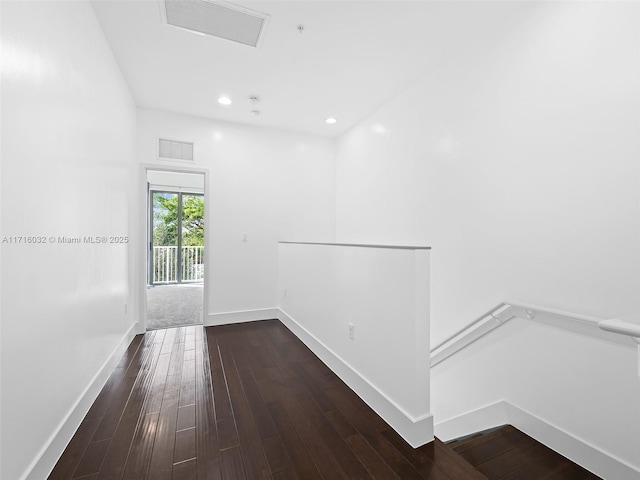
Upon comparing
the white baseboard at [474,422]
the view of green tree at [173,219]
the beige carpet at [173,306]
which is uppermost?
the view of green tree at [173,219]

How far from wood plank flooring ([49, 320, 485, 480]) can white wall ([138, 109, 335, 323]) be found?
4.61ft

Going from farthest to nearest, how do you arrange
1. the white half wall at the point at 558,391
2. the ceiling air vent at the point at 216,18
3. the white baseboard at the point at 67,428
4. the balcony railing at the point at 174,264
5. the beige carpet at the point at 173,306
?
1. the balcony railing at the point at 174,264
2. the beige carpet at the point at 173,306
3. the ceiling air vent at the point at 216,18
4. the white half wall at the point at 558,391
5. the white baseboard at the point at 67,428

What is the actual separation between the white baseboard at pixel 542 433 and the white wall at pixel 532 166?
2.09 feet

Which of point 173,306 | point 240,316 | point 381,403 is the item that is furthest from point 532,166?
point 173,306

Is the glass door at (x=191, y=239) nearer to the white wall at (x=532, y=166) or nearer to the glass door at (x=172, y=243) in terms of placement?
the glass door at (x=172, y=243)

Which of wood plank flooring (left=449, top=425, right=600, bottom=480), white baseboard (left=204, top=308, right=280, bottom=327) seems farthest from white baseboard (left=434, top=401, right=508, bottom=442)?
white baseboard (left=204, top=308, right=280, bottom=327)

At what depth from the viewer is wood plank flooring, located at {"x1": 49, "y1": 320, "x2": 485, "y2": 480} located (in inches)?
55.4

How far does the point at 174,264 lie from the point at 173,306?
9.00 ft

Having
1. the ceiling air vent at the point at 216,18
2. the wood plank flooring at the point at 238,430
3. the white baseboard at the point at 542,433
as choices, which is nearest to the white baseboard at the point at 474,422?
the white baseboard at the point at 542,433

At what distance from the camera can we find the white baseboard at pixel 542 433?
5.04ft

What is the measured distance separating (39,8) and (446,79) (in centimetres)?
278

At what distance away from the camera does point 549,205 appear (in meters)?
1.84

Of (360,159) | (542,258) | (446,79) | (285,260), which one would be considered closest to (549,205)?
(542,258)

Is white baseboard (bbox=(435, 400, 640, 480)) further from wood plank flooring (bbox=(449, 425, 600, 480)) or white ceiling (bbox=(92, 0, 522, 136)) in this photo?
white ceiling (bbox=(92, 0, 522, 136))
